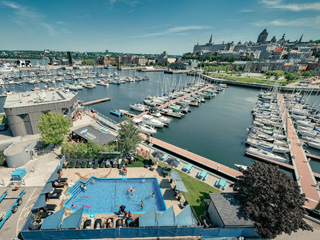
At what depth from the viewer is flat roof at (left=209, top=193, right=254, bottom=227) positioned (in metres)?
14.4

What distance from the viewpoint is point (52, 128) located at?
2497 centimetres

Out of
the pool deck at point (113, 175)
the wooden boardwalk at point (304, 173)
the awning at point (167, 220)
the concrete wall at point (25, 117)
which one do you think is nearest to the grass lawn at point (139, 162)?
the pool deck at point (113, 175)

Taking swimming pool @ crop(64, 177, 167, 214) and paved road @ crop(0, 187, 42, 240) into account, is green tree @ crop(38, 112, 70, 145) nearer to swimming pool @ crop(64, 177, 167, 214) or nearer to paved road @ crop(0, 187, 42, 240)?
paved road @ crop(0, 187, 42, 240)

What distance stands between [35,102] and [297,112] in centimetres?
8258

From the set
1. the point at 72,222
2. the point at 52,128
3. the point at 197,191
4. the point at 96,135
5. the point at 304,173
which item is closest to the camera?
the point at 72,222

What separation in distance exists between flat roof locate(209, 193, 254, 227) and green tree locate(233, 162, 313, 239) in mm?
649

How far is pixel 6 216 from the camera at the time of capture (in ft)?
48.0

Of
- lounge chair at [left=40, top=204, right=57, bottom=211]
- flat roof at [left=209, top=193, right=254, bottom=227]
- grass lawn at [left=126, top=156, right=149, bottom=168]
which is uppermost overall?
flat roof at [left=209, top=193, right=254, bottom=227]

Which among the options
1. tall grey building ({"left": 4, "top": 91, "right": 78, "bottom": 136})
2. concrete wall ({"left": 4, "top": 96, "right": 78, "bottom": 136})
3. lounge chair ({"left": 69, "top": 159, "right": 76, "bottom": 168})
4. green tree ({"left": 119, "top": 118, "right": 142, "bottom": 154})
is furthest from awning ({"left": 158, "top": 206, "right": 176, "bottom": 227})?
concrete wall ({"left": 4, "top": 96, "right": 78, "bottom": 136})

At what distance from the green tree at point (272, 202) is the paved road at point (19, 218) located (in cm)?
2166

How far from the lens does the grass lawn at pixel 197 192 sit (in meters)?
18.1

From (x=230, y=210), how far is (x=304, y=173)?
2177 cm

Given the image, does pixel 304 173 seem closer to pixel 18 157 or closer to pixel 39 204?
pixel 39 204

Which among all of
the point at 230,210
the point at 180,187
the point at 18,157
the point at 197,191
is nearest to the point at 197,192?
the point at 197,191
